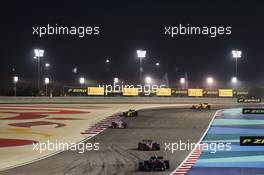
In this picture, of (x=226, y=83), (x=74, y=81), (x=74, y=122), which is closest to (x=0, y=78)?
(x=74, y=81)

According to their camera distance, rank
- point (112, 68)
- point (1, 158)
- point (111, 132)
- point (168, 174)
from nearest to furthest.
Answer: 1. point (168, 174)
2. point (1, 158)
3. point (111, 132)
4. point (112, 68)

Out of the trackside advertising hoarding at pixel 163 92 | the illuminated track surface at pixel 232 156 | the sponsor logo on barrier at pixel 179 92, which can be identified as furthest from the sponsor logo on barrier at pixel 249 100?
the illuminated track surface at pixel 232 156

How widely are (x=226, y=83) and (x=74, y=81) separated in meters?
37.4

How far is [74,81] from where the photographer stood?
13038 cm

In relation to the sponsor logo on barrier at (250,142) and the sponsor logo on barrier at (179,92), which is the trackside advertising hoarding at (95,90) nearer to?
the sponsor logo on barrier at (179,92)

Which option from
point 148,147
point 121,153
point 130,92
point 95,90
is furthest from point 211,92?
point 121,153

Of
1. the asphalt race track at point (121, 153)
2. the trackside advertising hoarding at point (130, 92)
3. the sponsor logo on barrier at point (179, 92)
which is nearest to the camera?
the asphalt race track at point (121, 153)

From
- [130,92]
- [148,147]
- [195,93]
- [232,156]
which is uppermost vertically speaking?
[130,92]

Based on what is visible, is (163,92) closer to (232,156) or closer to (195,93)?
(195,93)

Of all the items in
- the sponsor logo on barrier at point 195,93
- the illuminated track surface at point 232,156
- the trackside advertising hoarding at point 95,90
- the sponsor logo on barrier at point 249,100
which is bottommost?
the illuminated track surface at point 232,156

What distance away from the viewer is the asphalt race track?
20750 mm

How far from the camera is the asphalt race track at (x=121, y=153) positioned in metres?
20.8

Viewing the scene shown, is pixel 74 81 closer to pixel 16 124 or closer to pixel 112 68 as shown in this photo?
pixel 112 68

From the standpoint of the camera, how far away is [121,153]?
25641mm
